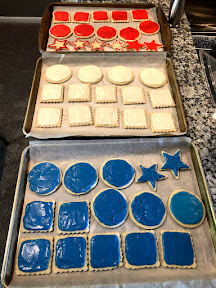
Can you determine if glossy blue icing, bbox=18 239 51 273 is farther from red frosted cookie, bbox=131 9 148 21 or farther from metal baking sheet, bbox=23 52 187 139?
red frosted cookie, bbox=131 9 148 21

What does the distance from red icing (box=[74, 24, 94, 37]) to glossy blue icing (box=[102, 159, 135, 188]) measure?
1.40m

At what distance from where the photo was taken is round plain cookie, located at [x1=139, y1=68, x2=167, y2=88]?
75.7 inches

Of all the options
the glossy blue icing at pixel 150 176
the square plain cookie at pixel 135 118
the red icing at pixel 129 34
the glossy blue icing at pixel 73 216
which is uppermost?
the red icing at pixel 129 34

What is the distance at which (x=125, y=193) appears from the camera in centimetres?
149

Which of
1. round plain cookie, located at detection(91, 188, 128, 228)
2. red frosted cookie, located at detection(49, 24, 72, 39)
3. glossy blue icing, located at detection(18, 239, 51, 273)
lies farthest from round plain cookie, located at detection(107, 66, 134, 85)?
glossy blue icing, located at detection(18, 239, 51, 273)

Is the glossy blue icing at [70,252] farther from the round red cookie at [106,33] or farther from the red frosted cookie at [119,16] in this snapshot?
the red frosted cookie at [119,16]

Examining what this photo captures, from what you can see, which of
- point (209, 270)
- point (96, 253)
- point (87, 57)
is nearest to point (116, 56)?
point (87, 57)

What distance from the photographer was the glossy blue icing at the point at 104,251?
1245mm

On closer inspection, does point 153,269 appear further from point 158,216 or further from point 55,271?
point 55,271

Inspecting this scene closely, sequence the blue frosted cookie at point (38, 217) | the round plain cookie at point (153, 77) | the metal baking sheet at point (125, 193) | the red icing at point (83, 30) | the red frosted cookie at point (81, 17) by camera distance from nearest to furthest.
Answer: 1. the metal baking sheet at point (125, 193)
2. the blue frosted cookie at point (38, 217)
3. the round plain cookie at point (153, 77)
4. the red icing at point (83, 30)
5. the red frosted cookie at point (81, 17)

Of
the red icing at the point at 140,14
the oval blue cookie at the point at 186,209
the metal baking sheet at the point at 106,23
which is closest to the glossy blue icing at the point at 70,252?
the oval blue cookie at the point at 186,209

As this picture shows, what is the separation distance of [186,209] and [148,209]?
0.75 ft

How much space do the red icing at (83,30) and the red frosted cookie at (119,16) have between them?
275mm

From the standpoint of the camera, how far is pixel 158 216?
138 cm
